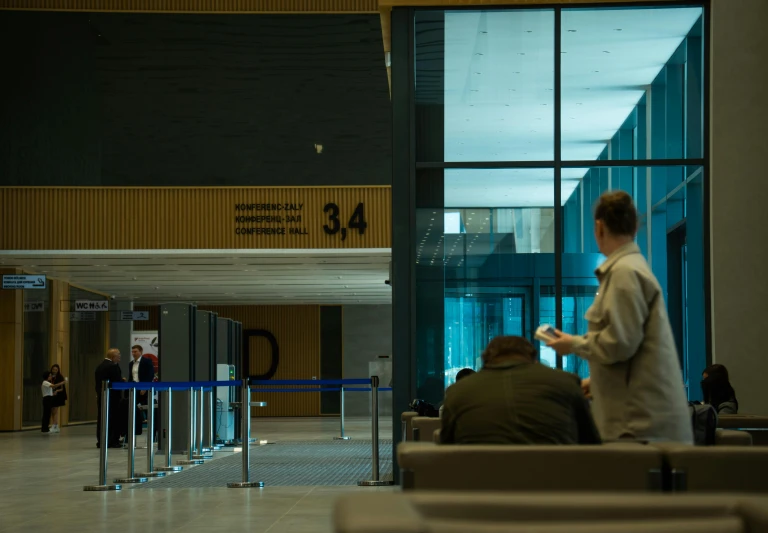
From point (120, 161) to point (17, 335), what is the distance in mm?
5279

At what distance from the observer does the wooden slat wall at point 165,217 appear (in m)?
21.4

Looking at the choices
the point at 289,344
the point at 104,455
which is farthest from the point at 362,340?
the point at 104,455

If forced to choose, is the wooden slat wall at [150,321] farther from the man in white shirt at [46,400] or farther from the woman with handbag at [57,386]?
the woman with handbag at [57,386]

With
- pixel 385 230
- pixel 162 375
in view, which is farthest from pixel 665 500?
pixel 385 230

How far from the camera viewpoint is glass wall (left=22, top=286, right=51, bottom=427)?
81.4 ft

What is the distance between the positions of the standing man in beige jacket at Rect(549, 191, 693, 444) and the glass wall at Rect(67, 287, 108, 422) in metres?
25.5

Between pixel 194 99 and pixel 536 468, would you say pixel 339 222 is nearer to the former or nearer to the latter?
pixel 194 99

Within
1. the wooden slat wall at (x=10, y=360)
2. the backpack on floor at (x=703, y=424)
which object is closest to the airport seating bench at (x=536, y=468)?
the backpack on floor at (x=703, y=424)

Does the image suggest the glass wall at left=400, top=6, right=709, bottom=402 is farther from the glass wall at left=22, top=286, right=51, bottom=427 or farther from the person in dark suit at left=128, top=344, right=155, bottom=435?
the glass wall at left=22, top=286, right=51, bottom=427

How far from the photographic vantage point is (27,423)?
81.5 ft

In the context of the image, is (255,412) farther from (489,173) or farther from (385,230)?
(489,173)

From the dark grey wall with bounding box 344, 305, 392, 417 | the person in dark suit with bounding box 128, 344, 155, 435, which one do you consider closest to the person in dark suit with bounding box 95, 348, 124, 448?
the person in dark suit with bounding box 128, 344, 155, 435

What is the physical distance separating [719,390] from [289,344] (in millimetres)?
30374

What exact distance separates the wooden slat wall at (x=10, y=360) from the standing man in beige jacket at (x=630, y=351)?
22.5m
